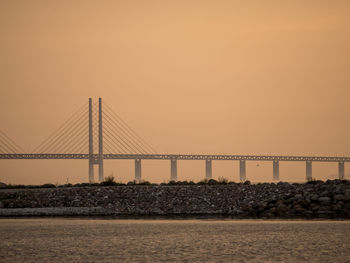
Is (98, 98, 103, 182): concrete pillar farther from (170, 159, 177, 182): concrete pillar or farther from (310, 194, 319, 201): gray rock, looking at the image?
(310, 194, 319, 201): gray rock

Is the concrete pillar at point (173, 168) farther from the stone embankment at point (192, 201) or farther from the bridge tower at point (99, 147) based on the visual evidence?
the stone embankment at point (192, 201)

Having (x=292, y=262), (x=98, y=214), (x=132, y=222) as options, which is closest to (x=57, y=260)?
(x=292, y=262)

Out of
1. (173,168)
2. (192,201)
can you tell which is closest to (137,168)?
(173,168)

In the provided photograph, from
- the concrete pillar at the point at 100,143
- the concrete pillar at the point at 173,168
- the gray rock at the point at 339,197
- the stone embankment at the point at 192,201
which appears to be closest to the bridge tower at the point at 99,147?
the concrete pillar at the point at 100,143

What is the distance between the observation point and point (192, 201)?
4175cm

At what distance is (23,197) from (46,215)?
4088 millimetres

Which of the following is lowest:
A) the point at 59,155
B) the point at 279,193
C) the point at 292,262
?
the point at 292,262

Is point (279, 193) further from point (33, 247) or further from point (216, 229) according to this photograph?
point (33, 247)

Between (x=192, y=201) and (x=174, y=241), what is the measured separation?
1367cm

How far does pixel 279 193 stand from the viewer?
4228 cm

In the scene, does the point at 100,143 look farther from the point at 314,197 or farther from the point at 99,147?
the point at 314,197

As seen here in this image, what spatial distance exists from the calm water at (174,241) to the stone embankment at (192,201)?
4.25m

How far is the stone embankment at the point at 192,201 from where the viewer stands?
39812 millimetres

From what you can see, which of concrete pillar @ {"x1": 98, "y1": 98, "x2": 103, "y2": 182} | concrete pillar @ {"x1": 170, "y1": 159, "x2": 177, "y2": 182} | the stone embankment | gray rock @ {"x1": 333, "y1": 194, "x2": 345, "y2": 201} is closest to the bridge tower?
concrete pillar @ {"x1": 98, "y1": 98, "x2": 103, "y2": 182}
